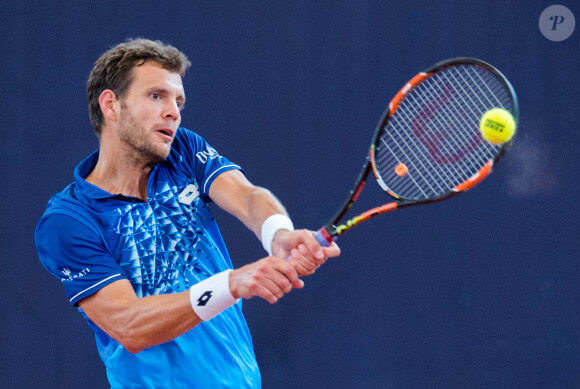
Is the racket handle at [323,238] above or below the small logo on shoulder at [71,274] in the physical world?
below

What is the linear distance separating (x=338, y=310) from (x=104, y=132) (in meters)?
1.52

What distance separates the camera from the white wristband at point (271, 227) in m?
1.80

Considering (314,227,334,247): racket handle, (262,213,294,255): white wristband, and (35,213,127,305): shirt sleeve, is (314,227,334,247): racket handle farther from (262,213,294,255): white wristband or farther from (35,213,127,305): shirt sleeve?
(35,213,127,305): shirt sleeve

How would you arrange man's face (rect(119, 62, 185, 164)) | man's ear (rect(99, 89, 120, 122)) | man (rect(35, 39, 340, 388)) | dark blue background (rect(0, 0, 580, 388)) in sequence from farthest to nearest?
dark blue background (rect(0, 0, 580, 388)), man's ear (rect(99, 89, 120, 122)), man's face (rect(119, 62, 185, 164)), man (rect(35, 39, 340, 388))

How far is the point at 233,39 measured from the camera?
3.29 meters

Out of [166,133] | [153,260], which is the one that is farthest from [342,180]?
[153,260]

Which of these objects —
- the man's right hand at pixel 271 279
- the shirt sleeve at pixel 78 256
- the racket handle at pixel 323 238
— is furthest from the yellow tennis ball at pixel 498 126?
the shirt sleeve at pixel 78 256

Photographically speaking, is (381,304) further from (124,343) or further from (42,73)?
(42,73)

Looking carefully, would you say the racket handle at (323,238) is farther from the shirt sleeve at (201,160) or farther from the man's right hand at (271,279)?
the shirt sleeve at (201,160)

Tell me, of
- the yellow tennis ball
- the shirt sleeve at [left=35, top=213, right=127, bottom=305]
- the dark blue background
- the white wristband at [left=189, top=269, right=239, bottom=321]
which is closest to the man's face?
the shirt sleeve at [left=35, top=213, right=127, bottom=305]

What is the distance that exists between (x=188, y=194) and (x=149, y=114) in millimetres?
258

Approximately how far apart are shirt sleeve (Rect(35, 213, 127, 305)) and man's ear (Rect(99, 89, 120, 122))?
0.39 metres

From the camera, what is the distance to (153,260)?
74.8 inches

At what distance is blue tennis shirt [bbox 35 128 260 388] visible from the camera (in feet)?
5.98
